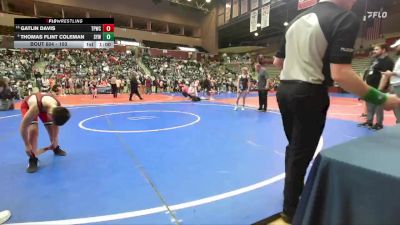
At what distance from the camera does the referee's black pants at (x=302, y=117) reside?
188cm

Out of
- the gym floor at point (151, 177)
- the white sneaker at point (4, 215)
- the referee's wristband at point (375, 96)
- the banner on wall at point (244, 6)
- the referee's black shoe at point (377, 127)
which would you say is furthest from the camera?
the banner on wall at point (244, 6)

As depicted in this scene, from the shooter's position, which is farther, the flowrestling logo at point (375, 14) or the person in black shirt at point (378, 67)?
the flowrestling logo at point (375, 14)

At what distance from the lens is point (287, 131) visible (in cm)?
224

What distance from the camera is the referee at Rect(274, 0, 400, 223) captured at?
154cm

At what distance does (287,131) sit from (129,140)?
361 centimetres

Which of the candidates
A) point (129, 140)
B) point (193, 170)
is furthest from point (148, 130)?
point (193, 170)

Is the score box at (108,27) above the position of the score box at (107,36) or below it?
above

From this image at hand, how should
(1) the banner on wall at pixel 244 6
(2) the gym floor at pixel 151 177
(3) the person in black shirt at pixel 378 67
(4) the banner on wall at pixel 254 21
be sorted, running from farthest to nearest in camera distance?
1. (1) the banner on wall at pixel 244 6
2. (4) the banner on wall at pixel 254 21
3. (3) the person in black shirt at pixel 378 67
4. (2) the gym floor at pixel 151 177

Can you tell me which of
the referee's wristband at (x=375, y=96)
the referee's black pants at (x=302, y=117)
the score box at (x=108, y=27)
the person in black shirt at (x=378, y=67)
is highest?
the score box at (x=108, y=27)

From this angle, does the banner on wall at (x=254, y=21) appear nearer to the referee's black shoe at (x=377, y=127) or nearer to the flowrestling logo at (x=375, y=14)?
the flowrestling logo at (x=375, y=14)

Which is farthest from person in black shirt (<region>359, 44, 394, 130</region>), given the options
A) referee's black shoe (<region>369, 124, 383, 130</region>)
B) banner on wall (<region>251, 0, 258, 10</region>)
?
banner on wall (<region>251, 0, 258, 10</region>)
